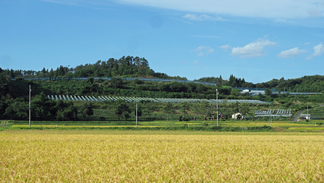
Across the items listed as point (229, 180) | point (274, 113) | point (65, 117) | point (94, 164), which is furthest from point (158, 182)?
point (274, 113)

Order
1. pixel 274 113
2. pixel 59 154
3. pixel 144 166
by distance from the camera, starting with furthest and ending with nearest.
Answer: pixel 274 113
pixel 59 154
pixel 144 166

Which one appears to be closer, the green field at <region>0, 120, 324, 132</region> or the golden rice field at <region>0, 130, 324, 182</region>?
the golden rice field at <region>0, 130, 324, 182</region>

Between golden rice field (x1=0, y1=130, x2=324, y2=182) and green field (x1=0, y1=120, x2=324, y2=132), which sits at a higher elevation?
golden rice field (x1=0, y1=130, x2=324, y2=182)

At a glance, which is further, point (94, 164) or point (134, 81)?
point (134, 81)

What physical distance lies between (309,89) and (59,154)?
17384 cm

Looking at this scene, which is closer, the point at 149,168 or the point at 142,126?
the point at 149,168

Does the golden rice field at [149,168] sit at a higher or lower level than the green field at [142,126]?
higher

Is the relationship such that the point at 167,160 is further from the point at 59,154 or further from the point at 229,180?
the point at 59,154

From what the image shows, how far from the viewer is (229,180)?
14.6 metres

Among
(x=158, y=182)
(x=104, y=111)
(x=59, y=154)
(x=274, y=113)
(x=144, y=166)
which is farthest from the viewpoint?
(x=274, y=113)

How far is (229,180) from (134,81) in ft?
455

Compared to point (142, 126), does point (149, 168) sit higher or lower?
higher

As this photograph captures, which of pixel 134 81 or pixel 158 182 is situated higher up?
pixel 134 81

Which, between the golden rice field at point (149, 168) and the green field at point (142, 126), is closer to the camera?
the golden rice field at point (149, 168)
